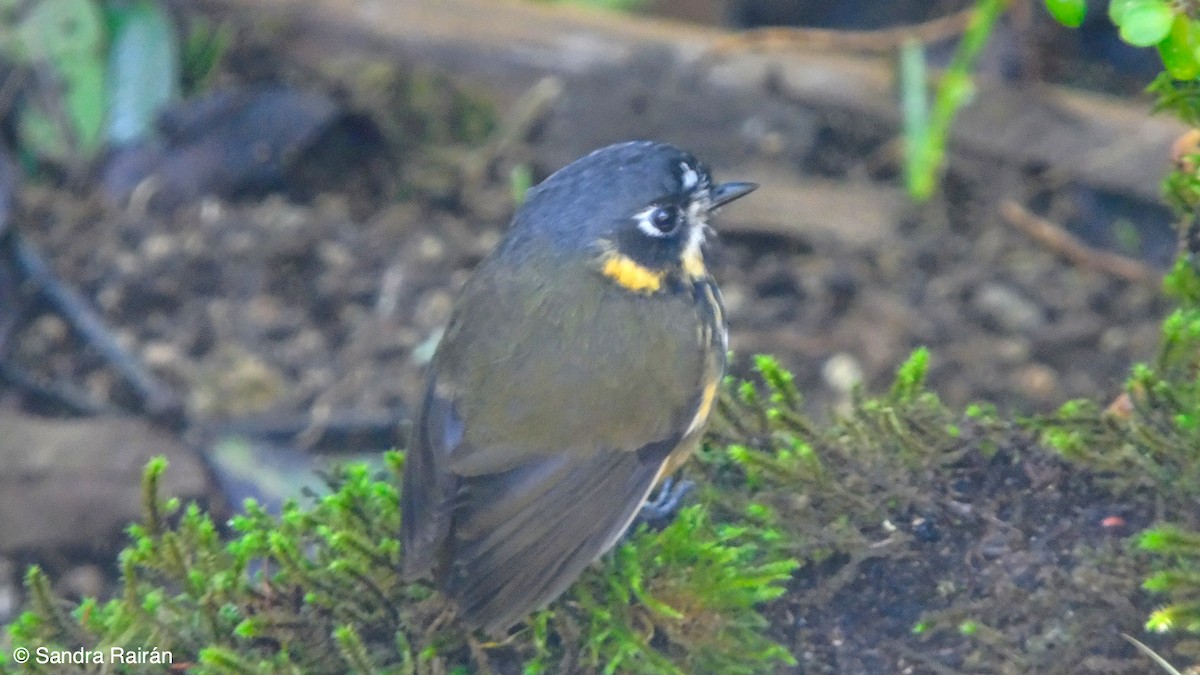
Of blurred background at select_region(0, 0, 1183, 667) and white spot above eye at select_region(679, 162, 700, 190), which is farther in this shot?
blurred background at select_region(0, 0, 1183, 667)

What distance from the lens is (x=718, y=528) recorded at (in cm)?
303

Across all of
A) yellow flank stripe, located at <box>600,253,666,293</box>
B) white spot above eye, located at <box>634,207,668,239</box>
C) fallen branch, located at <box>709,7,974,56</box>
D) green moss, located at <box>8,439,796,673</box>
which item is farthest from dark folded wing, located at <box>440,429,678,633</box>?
fallen branch, located at <box>709,7,974,56</box>

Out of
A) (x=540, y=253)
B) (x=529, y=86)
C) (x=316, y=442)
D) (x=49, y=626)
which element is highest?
(x=529, y=86)

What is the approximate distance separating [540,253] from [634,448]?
0.56 m

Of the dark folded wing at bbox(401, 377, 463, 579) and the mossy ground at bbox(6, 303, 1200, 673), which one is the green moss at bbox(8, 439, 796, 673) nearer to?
the mossy ground at bbox(6, 303, 1200, 673)

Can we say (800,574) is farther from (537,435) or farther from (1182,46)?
(1182,46)

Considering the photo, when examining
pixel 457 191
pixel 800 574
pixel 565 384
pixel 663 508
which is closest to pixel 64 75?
pixel 457 191

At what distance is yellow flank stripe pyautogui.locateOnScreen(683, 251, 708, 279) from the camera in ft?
11.1

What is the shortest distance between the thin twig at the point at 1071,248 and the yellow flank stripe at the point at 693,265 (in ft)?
9.75

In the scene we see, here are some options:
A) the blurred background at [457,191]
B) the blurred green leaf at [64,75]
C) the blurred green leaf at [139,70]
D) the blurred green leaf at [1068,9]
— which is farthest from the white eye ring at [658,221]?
the blurred green leaf at [64,75]

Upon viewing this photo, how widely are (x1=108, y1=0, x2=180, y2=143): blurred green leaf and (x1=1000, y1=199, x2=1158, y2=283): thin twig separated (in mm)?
3838

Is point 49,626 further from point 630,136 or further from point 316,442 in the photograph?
point 630,136

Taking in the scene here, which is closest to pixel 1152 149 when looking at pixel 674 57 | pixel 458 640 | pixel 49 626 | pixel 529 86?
pixel 674 57

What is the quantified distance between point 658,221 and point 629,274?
0.14 metres
